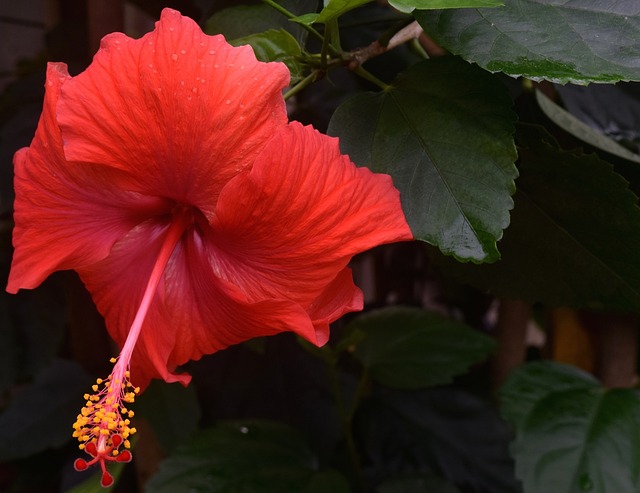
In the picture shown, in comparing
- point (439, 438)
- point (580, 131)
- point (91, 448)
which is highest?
point (580, 131)

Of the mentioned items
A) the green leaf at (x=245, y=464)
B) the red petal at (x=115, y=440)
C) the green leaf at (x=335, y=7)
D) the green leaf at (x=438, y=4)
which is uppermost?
the green leaf at (x=438, y=4)

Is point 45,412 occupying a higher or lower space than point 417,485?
lower

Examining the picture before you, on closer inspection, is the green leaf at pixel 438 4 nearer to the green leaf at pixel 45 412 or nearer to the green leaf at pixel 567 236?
the green leaf at pixel 567 236

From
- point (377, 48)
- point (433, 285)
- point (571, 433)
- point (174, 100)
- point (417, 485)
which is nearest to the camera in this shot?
point (174, 100)

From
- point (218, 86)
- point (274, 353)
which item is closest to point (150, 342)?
point (218, 86)

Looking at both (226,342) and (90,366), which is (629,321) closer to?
(226,342)

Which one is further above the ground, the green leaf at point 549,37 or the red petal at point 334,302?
the green leaf at point 549,37

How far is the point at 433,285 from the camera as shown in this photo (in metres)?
1.29

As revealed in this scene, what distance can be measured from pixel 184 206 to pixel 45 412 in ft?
2.06

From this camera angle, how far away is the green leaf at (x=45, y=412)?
905 mm

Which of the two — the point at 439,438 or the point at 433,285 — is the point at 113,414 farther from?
the point at 433,285

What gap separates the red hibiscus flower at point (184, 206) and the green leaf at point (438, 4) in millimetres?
84

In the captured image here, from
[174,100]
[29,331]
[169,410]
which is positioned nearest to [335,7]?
[174,100]

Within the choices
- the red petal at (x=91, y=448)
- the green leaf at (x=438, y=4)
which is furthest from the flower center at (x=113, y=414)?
the green leaf at (x=438, y=4)
